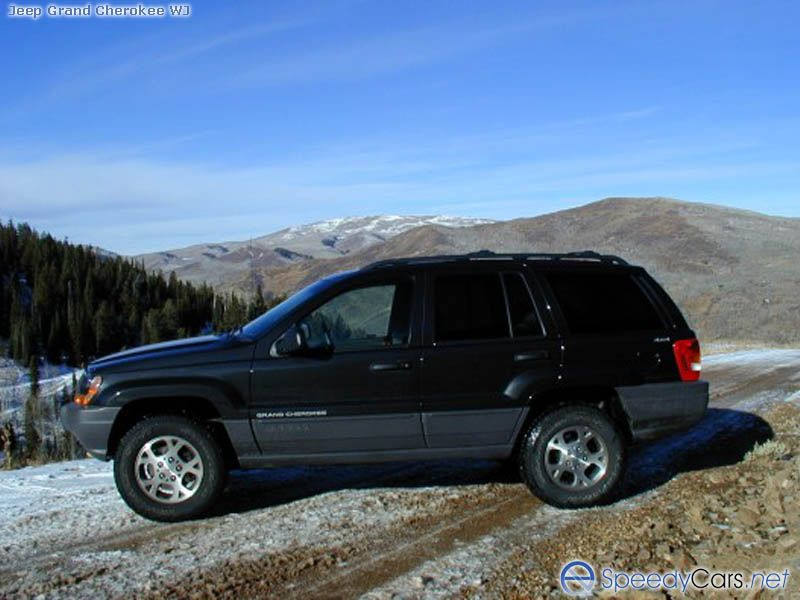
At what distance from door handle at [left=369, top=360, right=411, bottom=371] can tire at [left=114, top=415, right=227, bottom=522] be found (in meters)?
1.28

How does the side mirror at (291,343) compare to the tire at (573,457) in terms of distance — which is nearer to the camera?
the side mirror at (291,343)

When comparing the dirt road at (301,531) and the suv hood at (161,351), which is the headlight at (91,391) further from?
the dirt road at (301,531)

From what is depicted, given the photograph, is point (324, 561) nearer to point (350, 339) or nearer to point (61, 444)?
point (350, 339)

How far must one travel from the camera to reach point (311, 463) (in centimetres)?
582

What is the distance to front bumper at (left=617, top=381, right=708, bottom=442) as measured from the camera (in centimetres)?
Answer: 607

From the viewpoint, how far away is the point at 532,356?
5961 millimetres

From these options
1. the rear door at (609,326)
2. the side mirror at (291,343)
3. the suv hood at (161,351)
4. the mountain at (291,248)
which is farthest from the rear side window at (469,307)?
the mountain at (291,248)

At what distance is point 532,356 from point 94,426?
129 inches

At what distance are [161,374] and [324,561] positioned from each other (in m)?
1.90

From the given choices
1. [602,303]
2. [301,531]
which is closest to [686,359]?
[602,303]

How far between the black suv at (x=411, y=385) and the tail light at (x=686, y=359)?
0.05ft

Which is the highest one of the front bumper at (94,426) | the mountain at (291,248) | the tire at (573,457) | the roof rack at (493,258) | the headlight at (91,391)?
the mountain at (291,248)

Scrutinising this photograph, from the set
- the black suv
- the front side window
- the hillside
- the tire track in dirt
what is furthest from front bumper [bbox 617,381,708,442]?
the hillside

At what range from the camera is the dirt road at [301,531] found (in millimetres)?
4445
